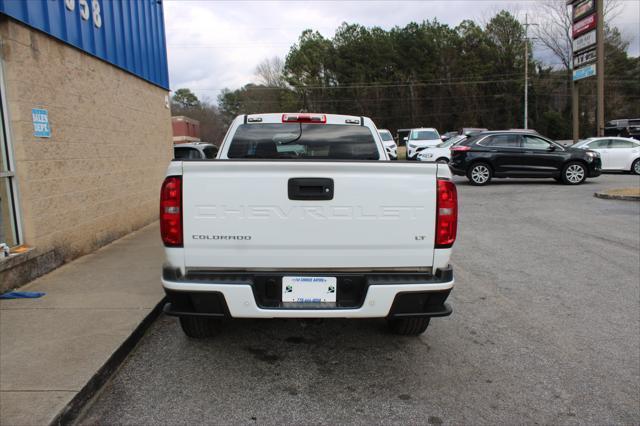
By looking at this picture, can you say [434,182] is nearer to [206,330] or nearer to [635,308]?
[206,330]

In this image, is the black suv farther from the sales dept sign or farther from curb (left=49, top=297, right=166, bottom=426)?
curb (left=49, top=297, right=166, bottom=426)

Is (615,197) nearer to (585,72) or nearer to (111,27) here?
(111,27)

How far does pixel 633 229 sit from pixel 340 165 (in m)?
7.90

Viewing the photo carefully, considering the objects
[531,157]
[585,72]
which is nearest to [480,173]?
[531,157]

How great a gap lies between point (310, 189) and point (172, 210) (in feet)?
2.96

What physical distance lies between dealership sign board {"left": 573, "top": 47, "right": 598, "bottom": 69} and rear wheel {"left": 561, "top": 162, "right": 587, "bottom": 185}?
10573 millimetres

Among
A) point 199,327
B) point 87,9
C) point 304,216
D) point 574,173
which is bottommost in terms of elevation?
point 199,327

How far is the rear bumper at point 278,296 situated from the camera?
3125mm

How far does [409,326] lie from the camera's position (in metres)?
4.07

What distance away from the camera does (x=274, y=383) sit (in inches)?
134

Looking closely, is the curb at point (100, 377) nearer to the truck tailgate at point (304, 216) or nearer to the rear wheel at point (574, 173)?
the truck tailgate at point (304, 216)

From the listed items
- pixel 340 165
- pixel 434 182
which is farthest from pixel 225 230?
pixel 434 182

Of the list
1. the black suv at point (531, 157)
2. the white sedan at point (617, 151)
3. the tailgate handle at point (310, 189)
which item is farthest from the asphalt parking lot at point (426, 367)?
the white sedan at point (617, 151)

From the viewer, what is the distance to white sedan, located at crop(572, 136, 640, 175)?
1866 centimetres
